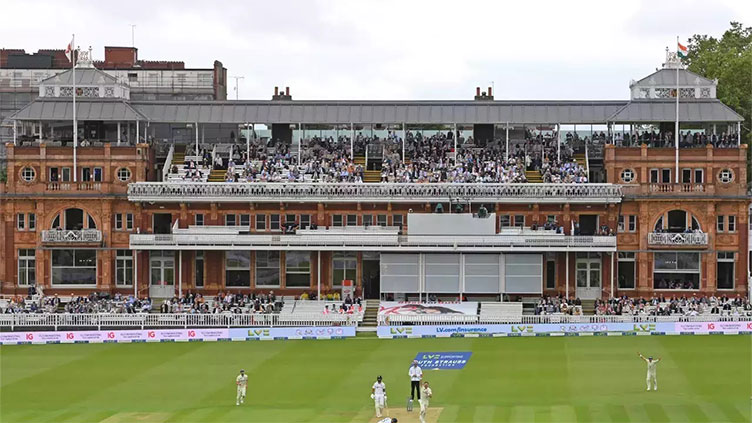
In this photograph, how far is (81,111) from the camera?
7962 cm

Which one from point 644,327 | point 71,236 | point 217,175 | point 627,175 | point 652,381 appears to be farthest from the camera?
point 217,175

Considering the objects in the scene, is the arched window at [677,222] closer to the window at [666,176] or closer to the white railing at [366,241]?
the window at [666,176]

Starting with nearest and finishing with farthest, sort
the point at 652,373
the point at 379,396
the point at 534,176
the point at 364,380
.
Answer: the point at 379,396, the point at 652,373, the point at 364,380, the point at 534,176

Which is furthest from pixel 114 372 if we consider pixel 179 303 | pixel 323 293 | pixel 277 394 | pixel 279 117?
pixel 279 117

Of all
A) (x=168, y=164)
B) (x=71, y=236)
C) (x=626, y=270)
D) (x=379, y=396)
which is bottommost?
(x=379, y=396)

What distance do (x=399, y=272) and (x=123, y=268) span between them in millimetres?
16878

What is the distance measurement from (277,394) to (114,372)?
9.74 m

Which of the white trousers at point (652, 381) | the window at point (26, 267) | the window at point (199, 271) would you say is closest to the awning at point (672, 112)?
the window at point (199, 271)

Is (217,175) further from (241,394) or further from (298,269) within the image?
(241,394)

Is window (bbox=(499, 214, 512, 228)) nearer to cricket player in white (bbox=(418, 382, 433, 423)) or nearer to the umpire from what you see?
the umpire

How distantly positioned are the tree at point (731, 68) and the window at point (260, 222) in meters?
35.5

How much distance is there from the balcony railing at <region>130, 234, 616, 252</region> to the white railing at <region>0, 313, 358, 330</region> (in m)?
6.35

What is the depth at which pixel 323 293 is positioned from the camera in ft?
250

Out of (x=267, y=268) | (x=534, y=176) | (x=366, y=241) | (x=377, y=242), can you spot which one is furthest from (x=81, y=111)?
(x=534, y=176)
